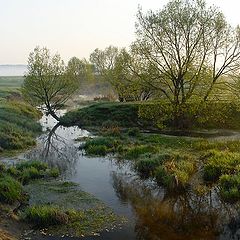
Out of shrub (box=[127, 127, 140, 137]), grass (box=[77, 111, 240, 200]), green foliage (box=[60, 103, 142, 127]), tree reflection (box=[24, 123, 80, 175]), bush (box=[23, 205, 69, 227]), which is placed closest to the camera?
bush (box=[23, 205, 69, 227])

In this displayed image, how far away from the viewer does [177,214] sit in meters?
15.8

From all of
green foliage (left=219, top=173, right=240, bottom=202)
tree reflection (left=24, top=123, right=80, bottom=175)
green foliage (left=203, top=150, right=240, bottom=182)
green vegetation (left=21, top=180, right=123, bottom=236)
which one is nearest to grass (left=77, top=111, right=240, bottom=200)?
green foliage (left=203, top=150, right=240, bottom=182)

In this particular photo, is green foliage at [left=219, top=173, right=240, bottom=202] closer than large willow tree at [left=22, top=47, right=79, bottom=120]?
Yes

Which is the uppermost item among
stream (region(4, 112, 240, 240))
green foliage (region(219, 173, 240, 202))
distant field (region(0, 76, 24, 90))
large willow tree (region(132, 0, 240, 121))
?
large willow tree (region(132, 0, 240, 121))

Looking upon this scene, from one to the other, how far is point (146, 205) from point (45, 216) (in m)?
4.62

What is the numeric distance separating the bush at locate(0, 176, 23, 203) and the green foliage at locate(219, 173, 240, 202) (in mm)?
9343

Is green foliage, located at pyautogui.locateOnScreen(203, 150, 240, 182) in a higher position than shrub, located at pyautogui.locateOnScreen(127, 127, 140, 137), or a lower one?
higher

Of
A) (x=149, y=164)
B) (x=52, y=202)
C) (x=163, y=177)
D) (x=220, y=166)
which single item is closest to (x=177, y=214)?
(x=163, y=177)

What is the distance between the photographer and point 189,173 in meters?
21.1

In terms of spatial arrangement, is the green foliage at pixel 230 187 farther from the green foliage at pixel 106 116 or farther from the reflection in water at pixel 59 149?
the green foliage at pixel 106 116

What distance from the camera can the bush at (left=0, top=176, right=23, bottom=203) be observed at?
55.1 feet

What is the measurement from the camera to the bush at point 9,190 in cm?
1678

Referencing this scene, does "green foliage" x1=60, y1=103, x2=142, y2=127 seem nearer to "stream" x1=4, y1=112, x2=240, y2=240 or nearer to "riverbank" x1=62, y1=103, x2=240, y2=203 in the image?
"riverbank" x1=62, y1=103, x2=240, y2=203

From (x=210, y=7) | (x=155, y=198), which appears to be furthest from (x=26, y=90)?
(x=155, y=198)
